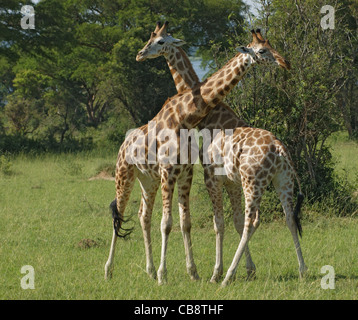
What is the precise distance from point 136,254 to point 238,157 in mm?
2664

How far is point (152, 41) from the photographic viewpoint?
263 inches

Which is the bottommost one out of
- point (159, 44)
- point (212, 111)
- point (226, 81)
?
point (212, 111)

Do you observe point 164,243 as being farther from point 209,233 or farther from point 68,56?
point 68,56

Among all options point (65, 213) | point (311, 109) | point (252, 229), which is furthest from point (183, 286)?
point (65, 213)

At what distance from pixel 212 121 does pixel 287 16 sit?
184 inches

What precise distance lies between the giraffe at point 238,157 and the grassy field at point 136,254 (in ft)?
1.39

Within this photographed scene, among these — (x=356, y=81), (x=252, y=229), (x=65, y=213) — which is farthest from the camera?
(x=356, y=81)

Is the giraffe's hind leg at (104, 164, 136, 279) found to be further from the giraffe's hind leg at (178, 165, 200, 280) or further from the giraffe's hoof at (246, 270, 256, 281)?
the giraffe's hoof at (246, 270, 256, 281)

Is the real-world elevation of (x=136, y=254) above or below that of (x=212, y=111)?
below

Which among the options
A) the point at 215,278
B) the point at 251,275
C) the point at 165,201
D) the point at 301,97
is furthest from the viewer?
the point at 301,97

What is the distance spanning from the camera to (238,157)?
605cm

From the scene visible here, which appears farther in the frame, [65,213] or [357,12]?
[357,12]

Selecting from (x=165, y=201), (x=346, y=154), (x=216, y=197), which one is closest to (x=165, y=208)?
(x=165, y=201)

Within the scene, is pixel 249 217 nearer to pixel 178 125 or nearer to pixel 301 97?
pixel 178 125
